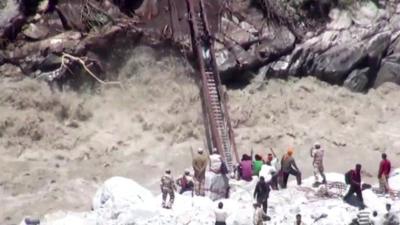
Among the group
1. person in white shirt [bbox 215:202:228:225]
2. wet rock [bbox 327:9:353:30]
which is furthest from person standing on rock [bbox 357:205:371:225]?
wet rock [bbox 327:9:353:30]

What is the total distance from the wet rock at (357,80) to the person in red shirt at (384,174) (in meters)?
6.94

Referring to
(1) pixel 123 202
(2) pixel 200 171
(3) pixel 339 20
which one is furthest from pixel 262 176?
(3) pixel 339 20

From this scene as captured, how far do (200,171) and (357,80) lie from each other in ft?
28.4

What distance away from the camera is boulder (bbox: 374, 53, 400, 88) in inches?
1061

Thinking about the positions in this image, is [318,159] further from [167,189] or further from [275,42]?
[275,42]

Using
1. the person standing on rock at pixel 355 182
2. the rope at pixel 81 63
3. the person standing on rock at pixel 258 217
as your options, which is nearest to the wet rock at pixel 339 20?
the rope at pixel 81 63

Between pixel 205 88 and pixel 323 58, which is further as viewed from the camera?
pixel 323 58

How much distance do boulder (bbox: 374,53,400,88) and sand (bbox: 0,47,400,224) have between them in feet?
1.20

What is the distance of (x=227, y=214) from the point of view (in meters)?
18.4

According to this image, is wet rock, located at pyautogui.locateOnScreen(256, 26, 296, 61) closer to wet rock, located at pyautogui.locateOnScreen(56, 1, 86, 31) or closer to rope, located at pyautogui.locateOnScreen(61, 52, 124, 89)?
rope, located at pyautogui.locateOnScreen(61, 52, 124, 89)

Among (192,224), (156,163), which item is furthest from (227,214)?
(156,163)

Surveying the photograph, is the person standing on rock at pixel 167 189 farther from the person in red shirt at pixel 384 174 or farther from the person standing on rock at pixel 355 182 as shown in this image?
the person in red shirt at pixel 384 174

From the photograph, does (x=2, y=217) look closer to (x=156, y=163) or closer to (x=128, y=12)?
(x=156, y=163)

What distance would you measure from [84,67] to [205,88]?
10.6 feet
